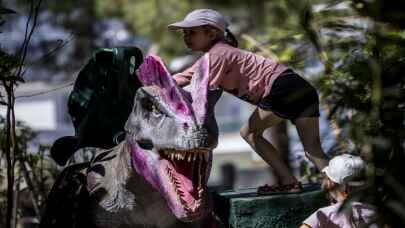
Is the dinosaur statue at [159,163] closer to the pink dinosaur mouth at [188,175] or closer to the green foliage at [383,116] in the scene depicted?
the pink dinosaur mouth at [188,175]

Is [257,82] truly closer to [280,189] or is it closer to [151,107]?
[280,189]

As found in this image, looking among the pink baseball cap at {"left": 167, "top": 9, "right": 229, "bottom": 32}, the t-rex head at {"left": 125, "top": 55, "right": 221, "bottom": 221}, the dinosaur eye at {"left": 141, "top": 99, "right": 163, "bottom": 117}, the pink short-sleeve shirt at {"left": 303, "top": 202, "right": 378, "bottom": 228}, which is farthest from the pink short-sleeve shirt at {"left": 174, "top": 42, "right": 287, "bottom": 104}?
the pink short-sleeve shirt at {"left": 303, "top": 202, "right": 378, "bottom": 228}

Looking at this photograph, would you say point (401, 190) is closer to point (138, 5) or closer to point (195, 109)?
point (195, 109)

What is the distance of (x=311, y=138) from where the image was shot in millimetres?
5883

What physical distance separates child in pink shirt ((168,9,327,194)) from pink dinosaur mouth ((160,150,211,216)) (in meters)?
0.60

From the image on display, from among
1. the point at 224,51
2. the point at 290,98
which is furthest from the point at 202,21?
the point at 290,98

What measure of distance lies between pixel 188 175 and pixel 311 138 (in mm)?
1228

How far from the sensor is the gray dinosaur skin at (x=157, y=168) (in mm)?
4852

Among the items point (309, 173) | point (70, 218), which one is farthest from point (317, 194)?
point (309, 173)

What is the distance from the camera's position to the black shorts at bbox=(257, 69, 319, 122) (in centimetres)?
564

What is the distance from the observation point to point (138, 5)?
2961 centimetres

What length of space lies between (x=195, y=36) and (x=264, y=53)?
10.9 ft

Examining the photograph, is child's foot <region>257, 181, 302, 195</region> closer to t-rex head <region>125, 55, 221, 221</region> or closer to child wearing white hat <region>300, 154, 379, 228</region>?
child wearing white hat <region>300, 154, 379, 228</region>

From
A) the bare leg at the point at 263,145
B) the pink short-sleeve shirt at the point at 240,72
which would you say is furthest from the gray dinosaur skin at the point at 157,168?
the bare leg at the point at 263,145
